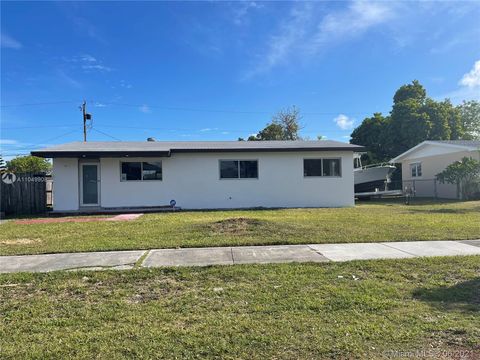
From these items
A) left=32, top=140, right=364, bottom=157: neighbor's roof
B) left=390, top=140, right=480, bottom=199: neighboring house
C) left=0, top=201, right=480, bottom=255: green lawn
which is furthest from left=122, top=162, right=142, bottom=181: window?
left=390, top=140, right=480, bottom=199: neighboring house

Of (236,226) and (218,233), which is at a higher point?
(236,226)

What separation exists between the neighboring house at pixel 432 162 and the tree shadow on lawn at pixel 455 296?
19872 mm

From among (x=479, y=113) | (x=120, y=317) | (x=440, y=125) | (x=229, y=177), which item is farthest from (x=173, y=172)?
(x=479, y=113)

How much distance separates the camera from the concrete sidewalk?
6684 millimetres

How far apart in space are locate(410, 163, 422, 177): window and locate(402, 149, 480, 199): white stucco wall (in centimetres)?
26

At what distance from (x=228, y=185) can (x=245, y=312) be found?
44.7ft

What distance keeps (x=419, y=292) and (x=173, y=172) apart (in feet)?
45.9

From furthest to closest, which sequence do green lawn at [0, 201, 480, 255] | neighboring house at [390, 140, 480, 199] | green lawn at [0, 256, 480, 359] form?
neighboring house at [390, 140, 480, 199], green lawn at [0, 201, 480, 255], green lawn at [0, 256, 480, 359]

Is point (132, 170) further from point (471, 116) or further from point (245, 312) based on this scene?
point (471, 116)

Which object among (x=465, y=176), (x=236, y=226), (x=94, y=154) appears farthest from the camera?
(x=465, y=176)

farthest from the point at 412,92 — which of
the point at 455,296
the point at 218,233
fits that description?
the point at 455,296

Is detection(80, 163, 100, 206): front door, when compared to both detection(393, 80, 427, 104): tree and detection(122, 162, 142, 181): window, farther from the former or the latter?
detection(393, 80, 427, 104): tree

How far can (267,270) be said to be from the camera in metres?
6.10

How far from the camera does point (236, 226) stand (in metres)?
10.2
